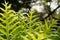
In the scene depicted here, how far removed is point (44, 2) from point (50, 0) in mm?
153

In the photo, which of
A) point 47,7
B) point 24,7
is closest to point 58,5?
point 47,7

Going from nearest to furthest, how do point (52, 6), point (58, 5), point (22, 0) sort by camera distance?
point (58, 5), point (52, 6), point (22, 0)

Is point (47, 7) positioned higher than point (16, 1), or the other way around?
point (16, 1)

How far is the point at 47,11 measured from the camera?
4.25 metres

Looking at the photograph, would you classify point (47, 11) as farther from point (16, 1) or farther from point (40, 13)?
point (16, 1)

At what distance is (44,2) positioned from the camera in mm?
4246

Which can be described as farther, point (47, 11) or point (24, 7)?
point (24, 7)

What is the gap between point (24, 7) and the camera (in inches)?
182

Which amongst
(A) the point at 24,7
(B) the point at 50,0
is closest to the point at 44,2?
(B) the point at 50,0

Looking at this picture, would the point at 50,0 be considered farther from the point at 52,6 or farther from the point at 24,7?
the point at 24,7

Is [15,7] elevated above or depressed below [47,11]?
above

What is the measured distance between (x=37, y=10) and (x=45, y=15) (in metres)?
0.22

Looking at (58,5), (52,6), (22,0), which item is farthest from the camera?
(22,0)

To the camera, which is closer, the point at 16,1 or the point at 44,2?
the point at 44,2
